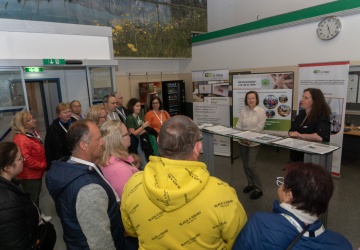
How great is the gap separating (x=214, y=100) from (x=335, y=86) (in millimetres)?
2264

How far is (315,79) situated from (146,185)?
4.17 metres

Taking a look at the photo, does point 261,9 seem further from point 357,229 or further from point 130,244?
point 130,244

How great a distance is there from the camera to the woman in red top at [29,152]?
2.86m

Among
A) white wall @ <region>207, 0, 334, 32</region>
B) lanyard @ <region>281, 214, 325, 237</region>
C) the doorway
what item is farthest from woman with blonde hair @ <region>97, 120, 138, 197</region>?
white wall @ <region>207, 0, 334, 32</region>

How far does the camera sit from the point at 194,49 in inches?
301

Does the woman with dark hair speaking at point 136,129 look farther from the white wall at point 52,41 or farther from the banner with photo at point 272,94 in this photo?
the banner with photo at point 272,94

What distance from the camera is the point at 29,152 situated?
2.90 meters

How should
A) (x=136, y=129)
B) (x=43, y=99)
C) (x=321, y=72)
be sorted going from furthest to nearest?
(x=43, y=99), (x=321, y=72), (x=136, y=129)

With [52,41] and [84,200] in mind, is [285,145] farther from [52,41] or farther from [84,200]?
[52,41]

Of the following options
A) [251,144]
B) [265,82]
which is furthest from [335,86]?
[251,144]

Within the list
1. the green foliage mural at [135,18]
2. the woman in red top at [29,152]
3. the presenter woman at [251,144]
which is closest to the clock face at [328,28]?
the presenter woman at [251,144]

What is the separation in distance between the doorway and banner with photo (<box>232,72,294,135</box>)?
3.92 m

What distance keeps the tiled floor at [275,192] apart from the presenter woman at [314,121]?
3.09ft

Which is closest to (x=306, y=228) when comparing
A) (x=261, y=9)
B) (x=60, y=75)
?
(x=60, y=75)
